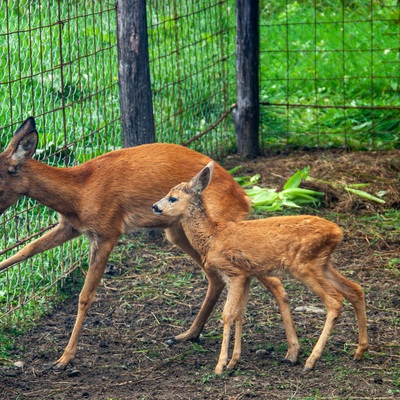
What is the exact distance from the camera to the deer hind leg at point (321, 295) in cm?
508

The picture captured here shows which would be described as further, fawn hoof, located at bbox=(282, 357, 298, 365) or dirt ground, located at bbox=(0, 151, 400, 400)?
fawn hoof, located at bbox=(282, 357, 298, 365)

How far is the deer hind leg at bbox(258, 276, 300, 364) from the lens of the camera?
5293mm

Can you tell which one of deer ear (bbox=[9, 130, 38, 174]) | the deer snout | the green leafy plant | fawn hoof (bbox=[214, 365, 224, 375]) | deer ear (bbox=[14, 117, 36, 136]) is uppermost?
deer ear (bbox=[14, 117, 36, 136])

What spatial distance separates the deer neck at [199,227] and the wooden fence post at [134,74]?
2016 mm

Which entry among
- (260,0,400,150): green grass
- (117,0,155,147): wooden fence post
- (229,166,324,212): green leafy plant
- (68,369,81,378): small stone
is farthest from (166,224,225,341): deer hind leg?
(260,0,400,150): green grass

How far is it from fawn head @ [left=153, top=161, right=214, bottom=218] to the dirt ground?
93 centimetres

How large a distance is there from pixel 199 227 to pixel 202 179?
300 mm

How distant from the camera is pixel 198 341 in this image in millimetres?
5738

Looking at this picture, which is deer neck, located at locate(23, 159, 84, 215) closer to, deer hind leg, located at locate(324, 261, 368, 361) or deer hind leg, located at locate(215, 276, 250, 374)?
deer hind leg, located at locate(215, 276, 250, 374)

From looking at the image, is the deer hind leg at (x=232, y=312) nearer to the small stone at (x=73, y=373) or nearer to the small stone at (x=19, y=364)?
the small stone at (x=73, y=373)

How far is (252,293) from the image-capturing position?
645cm

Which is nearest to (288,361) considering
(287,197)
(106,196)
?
(106,196)

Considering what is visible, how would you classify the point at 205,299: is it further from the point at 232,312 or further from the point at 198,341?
the point at 232,312

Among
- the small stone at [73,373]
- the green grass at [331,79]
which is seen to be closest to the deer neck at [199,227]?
the small stone at [73,373]
